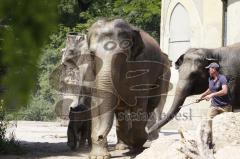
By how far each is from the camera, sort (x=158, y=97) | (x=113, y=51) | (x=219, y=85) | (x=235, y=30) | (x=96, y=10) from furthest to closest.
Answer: (x=96, y=10)
(x=235, y=30)
(x=158, y=97)
(x=219, y=85)
(x=113, y=51)

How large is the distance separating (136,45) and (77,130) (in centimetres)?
282

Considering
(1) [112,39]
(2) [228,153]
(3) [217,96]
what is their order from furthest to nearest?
1. (3) [217,96]
2. (1) [112,39]
3. (2) [228,153]

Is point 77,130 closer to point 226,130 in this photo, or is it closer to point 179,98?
point 179,98

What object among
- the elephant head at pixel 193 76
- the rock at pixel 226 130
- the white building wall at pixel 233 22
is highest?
the white building wall at pixel 233 22

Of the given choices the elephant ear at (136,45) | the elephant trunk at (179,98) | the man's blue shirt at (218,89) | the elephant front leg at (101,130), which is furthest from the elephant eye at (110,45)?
the elephant trunk at (179,98)

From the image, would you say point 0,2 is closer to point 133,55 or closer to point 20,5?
point 20,5

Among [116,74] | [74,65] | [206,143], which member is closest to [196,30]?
[74,65]

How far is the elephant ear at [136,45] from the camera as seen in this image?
986cm

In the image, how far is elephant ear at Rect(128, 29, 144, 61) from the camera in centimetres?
986

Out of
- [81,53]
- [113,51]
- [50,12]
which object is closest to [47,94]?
[81,53]

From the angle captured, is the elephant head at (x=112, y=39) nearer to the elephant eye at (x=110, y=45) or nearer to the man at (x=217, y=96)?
the elephant eye at (x=110, y=45)

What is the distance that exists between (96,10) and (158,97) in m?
25.5

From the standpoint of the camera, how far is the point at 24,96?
5.21 ft

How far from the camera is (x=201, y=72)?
12.3 metres
